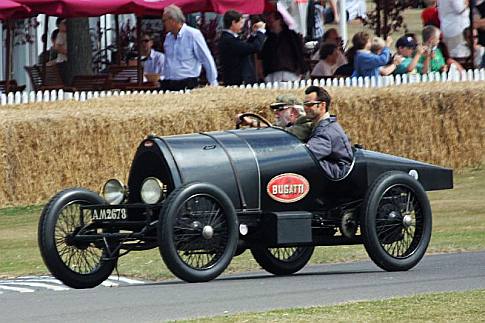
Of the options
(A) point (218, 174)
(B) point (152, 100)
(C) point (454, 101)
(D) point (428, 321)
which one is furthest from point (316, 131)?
(C) point (454, 101)

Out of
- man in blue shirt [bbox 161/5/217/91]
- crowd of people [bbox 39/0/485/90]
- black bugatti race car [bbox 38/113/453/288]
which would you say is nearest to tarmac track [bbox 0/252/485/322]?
black bugatti race car [bbox 38/113/453/288]

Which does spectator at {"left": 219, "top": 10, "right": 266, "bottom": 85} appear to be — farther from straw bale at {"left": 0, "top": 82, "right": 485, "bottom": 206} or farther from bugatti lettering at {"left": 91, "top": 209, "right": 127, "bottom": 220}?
bugatti lettering at {"left": 91, "top": 209, "right": 127, "bottom": 220}

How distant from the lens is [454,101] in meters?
22.3

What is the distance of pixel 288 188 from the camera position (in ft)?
40.5

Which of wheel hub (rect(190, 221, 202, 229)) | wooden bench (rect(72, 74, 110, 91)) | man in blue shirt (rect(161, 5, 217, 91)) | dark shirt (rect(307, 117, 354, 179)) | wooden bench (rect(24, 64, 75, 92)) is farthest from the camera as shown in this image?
wooden bench (rect(24, 64, 75, 92))

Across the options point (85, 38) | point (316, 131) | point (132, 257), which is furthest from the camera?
point (85, 38)

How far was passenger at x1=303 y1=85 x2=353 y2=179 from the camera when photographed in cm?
1251

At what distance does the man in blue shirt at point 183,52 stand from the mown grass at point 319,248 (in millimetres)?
3491

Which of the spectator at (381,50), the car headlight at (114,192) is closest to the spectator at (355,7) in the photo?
the spectator at (381,50)

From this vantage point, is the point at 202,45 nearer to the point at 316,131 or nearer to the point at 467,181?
the point at 467,181

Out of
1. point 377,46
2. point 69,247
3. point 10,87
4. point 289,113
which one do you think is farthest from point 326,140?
point 10,87

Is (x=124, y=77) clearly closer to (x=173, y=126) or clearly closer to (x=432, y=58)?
(x=432, y=58)

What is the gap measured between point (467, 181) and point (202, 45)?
3.97 metres

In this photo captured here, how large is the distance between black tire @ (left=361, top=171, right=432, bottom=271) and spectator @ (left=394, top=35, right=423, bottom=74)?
11.1 metres
